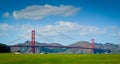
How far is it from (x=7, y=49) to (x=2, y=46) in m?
3.13

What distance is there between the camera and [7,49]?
8862 cm

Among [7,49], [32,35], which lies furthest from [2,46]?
[32,35]

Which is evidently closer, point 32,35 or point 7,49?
point 7,49

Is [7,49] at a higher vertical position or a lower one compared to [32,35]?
lower

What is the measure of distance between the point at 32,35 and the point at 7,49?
122ft

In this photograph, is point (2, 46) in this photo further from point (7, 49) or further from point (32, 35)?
point (32, 35)

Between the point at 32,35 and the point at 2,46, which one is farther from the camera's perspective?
the point at 32,35

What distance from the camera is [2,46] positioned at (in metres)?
85.9

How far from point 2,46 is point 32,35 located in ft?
131

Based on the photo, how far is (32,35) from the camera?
125312mm
